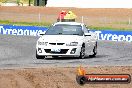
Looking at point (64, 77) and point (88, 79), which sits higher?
point (88, 79)

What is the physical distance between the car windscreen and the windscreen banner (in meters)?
12.8

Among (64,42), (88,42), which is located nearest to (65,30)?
(88,42)

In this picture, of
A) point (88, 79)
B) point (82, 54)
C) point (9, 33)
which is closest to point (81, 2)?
point (9, 33)

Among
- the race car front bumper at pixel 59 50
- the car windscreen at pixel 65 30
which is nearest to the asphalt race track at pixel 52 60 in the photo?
the race car front bumper at pixel 59 50

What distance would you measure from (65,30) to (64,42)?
3.97 feet

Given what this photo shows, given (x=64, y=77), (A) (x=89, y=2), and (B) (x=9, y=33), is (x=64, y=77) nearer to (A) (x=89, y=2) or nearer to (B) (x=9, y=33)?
(B) (x=9, y=33)

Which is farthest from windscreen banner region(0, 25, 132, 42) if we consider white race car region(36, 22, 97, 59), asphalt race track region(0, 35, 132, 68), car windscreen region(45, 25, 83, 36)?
white race car region(36, 22, 97, 59)

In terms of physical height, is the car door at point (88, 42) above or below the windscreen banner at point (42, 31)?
above

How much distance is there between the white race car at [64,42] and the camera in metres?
20.6

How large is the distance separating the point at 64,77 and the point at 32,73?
1.06 m

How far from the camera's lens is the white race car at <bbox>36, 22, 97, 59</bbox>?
20641 millimetres

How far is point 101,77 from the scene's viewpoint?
9508 mm

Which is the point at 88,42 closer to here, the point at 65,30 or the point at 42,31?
the point at 65,30

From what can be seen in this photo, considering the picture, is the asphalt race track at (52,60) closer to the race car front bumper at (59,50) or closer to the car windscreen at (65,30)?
the race car front bumper at (59,50)
